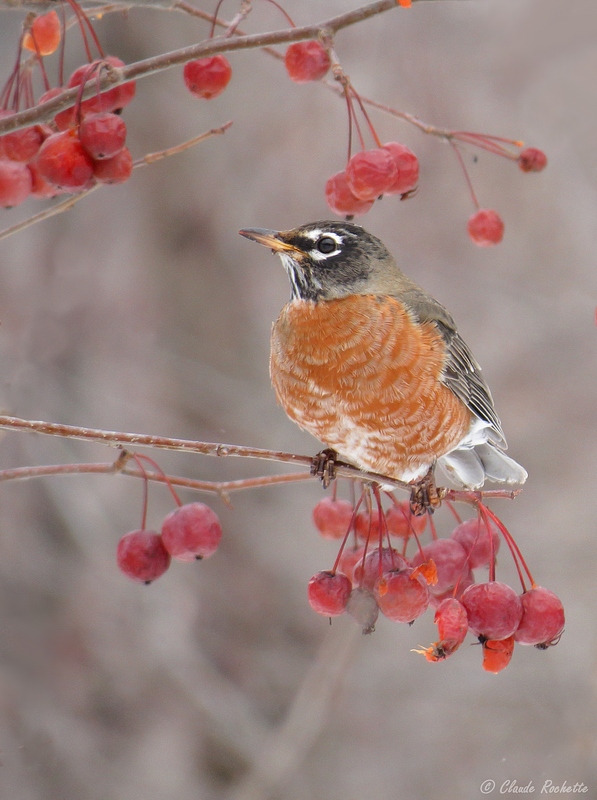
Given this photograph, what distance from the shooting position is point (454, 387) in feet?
10.4

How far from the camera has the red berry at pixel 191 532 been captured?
2.21m

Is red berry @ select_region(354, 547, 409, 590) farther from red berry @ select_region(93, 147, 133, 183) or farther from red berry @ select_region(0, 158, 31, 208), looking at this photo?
red berry @ select_region(0, 158, 31, 208)

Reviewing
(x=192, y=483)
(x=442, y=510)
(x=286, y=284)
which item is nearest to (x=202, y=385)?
(x=286, y=284)

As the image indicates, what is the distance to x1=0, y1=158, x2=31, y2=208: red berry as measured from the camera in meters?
2.06

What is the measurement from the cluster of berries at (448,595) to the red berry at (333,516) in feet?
0.44

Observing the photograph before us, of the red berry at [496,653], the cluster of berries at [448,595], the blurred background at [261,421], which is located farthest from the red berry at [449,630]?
the blurred background at [261,421]

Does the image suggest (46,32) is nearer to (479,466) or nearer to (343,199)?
(343,199)

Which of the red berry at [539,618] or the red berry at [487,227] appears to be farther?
the red berry at [487,227]

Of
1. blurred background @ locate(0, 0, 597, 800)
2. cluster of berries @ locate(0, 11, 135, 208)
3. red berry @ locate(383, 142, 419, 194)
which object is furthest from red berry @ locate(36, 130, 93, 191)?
blurred background @ locate(0, 0, 597, 800)

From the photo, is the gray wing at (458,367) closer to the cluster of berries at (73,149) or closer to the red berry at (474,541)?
the red berry at (474,541)

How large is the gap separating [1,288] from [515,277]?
3432 mm

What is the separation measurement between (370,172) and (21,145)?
90cm

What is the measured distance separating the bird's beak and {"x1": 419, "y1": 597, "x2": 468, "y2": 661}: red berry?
1253 millimetres

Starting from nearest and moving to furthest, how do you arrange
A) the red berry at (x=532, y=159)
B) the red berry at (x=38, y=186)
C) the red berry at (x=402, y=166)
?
the red berry at (x=38, y=186), the red berry at (x=402, y=166), the red berry at (x=532, y=159)
